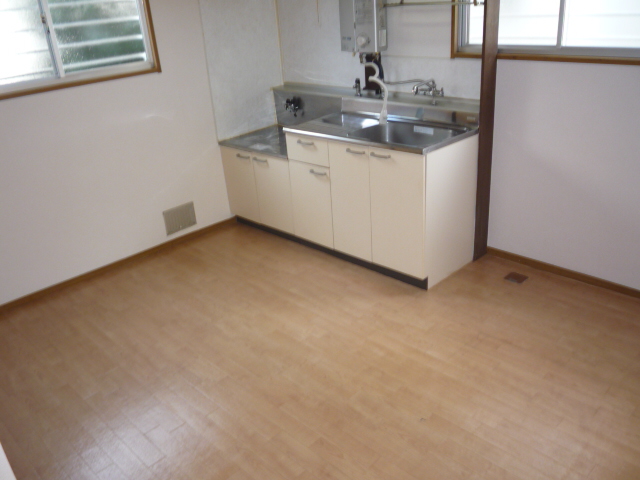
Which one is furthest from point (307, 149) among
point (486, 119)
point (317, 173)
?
point (486, 119)

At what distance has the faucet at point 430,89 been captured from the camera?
11.8 ft

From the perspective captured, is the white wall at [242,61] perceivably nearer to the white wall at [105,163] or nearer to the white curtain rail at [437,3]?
the white wall at [105,163]

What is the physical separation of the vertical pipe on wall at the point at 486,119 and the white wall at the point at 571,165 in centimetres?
5

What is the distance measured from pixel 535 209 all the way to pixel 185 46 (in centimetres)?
255

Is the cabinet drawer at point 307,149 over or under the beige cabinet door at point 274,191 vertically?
over

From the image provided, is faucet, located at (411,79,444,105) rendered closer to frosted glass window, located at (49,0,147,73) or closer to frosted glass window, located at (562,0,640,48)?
frosted glass window, located at (562,0,640,48)

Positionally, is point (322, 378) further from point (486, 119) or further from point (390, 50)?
point (390, 50)

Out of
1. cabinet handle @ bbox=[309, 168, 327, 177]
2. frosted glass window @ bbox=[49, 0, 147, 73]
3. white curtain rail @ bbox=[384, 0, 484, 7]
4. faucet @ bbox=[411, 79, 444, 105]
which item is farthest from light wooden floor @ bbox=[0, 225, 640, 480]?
white curtain rail @ bbox=[384, 0, 484, 7]

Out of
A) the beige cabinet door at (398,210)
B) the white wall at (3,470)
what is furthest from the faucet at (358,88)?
the white wall at (3,470)

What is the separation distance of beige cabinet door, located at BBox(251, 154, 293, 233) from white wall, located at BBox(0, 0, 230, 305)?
0.45 m

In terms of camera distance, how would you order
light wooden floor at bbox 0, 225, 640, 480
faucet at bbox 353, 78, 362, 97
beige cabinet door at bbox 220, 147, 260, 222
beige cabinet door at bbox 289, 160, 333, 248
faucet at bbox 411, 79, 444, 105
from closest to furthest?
light wooden floor at bbox 0, 225, 640, 480
faucet at bbox 411, 79, 444, 105
beige cabinet door at bbox 289, 160, 333, 248
faucet at bbox 353, 78, 362, 97
beige cabinet door at bbox 220, 147, 260, 222

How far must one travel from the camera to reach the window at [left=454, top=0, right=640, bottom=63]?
2857 mm

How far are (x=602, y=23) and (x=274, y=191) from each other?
7.40 ft

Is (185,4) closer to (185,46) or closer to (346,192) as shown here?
(185,46)
